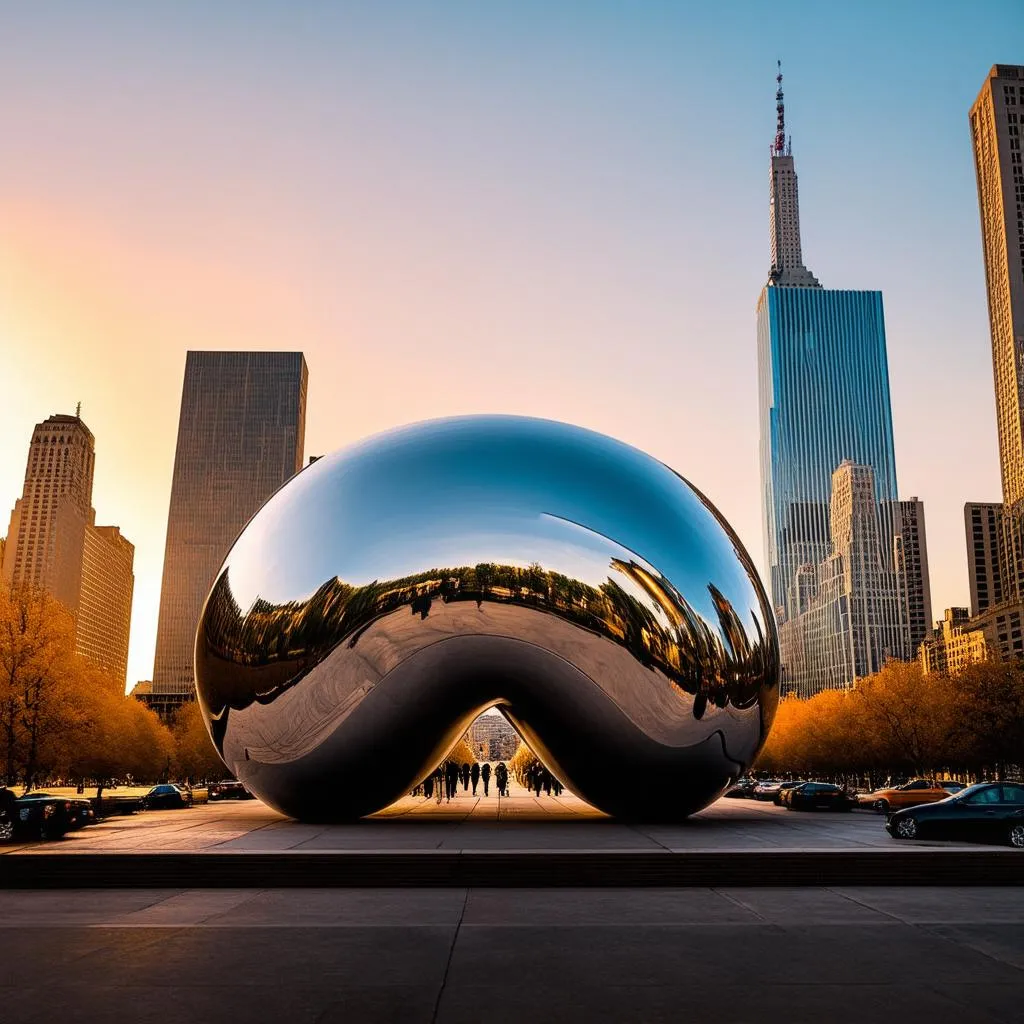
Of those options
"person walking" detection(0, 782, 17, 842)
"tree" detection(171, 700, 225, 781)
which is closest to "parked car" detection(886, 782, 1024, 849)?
"person walking" detection(0, 782, 17, 842)

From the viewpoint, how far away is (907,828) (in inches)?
Answer: 662

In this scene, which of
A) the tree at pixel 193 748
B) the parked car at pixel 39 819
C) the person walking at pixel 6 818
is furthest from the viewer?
the tree at pixel 193 748

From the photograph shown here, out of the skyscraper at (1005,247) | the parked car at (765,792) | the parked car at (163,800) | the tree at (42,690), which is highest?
the skyscraper at (1005,247)

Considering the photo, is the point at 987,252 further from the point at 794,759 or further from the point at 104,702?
the point at 104,702

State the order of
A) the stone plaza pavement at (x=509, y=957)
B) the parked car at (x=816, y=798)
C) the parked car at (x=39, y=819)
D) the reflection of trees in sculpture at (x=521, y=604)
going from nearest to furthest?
the stone plaza pavement at (x=509, y=957), the reflection of trees in sculpture at (x=521, y=604), the parked car at (x=39, y=819), the parked car at (x=816, y=798)

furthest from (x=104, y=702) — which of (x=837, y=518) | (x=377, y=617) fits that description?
(x=837, y=518)

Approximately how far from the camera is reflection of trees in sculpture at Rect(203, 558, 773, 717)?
539 inches

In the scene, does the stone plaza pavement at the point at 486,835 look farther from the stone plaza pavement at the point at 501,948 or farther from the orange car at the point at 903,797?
the orange car at the point at 903,797

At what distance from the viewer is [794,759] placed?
2773 inches

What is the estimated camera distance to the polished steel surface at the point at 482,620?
13.8 metres

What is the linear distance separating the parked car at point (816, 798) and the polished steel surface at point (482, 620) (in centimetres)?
1450

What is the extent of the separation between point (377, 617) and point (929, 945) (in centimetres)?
788

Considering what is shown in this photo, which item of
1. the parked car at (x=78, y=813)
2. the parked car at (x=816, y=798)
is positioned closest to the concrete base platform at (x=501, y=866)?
the parked car at (x=78, y=813)

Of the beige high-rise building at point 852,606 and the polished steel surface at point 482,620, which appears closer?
the polished steel surface at point 482,620
